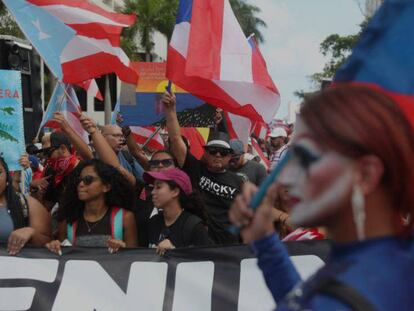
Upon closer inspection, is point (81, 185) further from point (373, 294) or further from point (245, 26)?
point (245, 26)

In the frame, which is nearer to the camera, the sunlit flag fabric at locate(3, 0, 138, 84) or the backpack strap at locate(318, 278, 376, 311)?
the backpack strap at locate(318, 278, 376, 311)

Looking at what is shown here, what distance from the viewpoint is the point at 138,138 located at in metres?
8.39

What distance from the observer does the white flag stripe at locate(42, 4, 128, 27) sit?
6.15 meters

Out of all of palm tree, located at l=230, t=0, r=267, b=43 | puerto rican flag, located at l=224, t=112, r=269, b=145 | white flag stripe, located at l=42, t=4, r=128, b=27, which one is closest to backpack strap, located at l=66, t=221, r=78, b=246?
white flag stripe, located at l=42, t=4, r=128, b=27

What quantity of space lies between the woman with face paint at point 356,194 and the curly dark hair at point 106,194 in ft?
11.0

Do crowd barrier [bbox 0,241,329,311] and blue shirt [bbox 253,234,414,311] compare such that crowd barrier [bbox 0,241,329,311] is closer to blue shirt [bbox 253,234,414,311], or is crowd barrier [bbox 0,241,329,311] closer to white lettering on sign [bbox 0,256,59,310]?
white lettering on sign [bbox 0,256,59,310]

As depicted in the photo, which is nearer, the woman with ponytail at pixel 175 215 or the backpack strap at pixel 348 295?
the backpack strap at pixel 348 295

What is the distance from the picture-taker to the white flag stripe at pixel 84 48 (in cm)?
612

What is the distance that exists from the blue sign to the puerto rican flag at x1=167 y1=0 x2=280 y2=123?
1224 mm

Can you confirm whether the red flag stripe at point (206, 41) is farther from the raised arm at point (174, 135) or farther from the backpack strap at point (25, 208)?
the backpack strap at point (25, 208)

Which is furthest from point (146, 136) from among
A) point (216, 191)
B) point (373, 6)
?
point (373, 6)

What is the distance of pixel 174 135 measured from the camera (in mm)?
5215

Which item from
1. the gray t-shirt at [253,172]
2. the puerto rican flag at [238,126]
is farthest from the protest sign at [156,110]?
the gray t-shirt at [253,172]

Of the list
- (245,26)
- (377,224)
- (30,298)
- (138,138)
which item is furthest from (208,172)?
(245,26)
